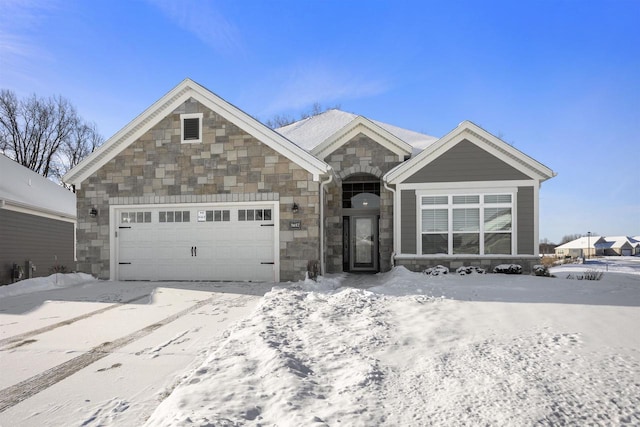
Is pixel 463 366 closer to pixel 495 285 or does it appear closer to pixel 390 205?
pixel 495 285

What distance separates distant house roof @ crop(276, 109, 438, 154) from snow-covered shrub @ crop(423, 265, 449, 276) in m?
5.44

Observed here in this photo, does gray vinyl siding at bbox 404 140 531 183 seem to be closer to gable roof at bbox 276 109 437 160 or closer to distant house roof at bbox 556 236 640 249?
gable roof at bbox 276 109 437 160

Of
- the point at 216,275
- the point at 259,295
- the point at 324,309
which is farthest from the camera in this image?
the point at 216,275

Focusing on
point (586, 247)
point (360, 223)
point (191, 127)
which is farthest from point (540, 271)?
point (586, 247)

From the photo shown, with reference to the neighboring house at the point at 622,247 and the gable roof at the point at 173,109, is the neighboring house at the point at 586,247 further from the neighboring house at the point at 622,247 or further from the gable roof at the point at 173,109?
the gable roof at the point at 173,109

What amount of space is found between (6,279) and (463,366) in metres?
16.5

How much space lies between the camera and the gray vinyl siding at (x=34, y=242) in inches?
541

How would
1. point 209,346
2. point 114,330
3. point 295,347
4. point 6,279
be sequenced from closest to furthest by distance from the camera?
point 295,347, point 209,346, point 114,330, point 6,279

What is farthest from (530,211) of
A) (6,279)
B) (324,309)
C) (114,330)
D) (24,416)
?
(6,279)

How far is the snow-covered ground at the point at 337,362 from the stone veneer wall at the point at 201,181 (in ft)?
11.7

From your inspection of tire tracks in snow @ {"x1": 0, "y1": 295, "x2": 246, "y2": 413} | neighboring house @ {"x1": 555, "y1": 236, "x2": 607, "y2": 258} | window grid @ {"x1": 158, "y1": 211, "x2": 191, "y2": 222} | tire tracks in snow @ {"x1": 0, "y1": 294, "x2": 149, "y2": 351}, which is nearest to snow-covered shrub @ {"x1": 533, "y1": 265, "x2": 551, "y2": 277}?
tire tracks in snow @ {"x1": 0, "y1": 295, "x2": 246, "y2": 413}

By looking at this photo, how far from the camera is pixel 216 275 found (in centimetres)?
1056

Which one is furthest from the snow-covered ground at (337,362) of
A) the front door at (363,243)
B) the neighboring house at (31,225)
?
the neighboring house at (31,225)

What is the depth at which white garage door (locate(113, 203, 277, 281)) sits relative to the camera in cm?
1048
